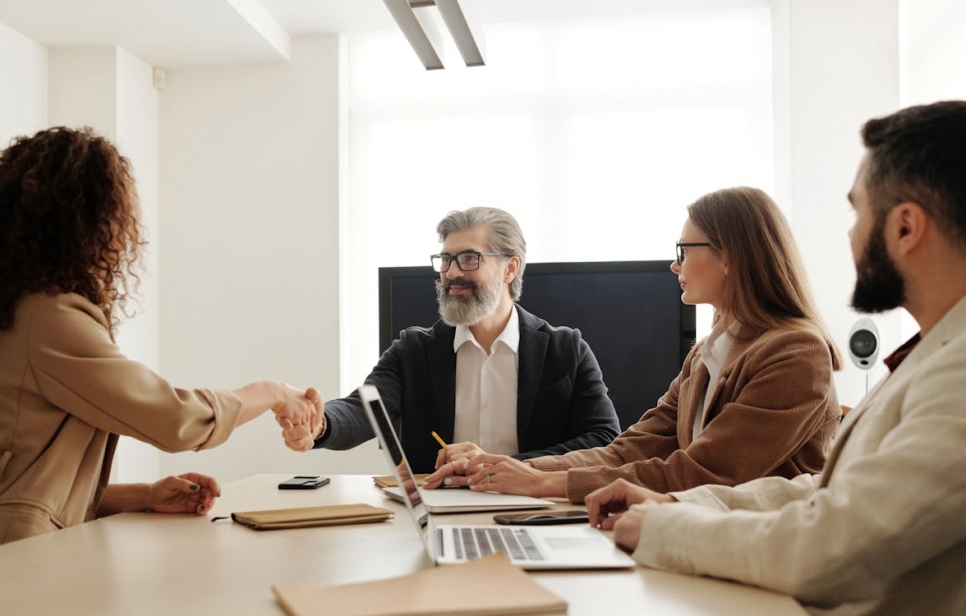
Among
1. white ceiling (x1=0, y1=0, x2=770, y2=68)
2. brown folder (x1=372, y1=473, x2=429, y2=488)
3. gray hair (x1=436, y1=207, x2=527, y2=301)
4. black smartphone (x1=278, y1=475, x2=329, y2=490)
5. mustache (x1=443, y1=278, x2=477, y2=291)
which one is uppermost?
white ceiling (x1=0, y1=0, x2=770, y2=68)

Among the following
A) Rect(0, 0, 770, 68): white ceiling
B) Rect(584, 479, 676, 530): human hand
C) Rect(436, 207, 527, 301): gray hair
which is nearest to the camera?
Rect(584, 479, 676, 530): human hand

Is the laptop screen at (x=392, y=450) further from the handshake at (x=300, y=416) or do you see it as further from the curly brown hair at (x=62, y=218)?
the curly brown hair at (x=62, y=218)

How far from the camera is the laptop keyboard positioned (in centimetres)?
125

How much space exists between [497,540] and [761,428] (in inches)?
27.4

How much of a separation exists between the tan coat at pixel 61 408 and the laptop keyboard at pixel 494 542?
57cm

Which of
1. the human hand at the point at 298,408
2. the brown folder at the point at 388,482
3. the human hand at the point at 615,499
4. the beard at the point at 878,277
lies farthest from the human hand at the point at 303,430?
the beard at the point at 878,277

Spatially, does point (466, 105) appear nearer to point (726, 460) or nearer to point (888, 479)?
point (726, 460)

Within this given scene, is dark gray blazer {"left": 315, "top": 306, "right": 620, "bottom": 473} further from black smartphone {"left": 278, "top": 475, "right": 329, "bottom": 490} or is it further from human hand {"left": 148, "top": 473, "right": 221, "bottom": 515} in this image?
human hand {"left": 148, "top": 473, "right": 221, "bottom": 515}

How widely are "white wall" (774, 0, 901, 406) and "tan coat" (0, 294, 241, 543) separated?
3.77 meters

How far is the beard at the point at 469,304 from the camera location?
288cm

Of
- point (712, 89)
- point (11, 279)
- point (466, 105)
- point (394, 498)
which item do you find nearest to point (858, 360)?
point (712, 89)

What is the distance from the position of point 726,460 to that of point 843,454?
1.57 feet

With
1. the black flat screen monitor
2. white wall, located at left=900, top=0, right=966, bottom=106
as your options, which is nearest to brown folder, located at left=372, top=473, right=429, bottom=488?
the black flat screen monitor

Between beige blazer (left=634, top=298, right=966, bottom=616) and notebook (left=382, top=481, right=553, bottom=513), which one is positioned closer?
beige blazer (left=634, top=298, right=966, bottom=616)
